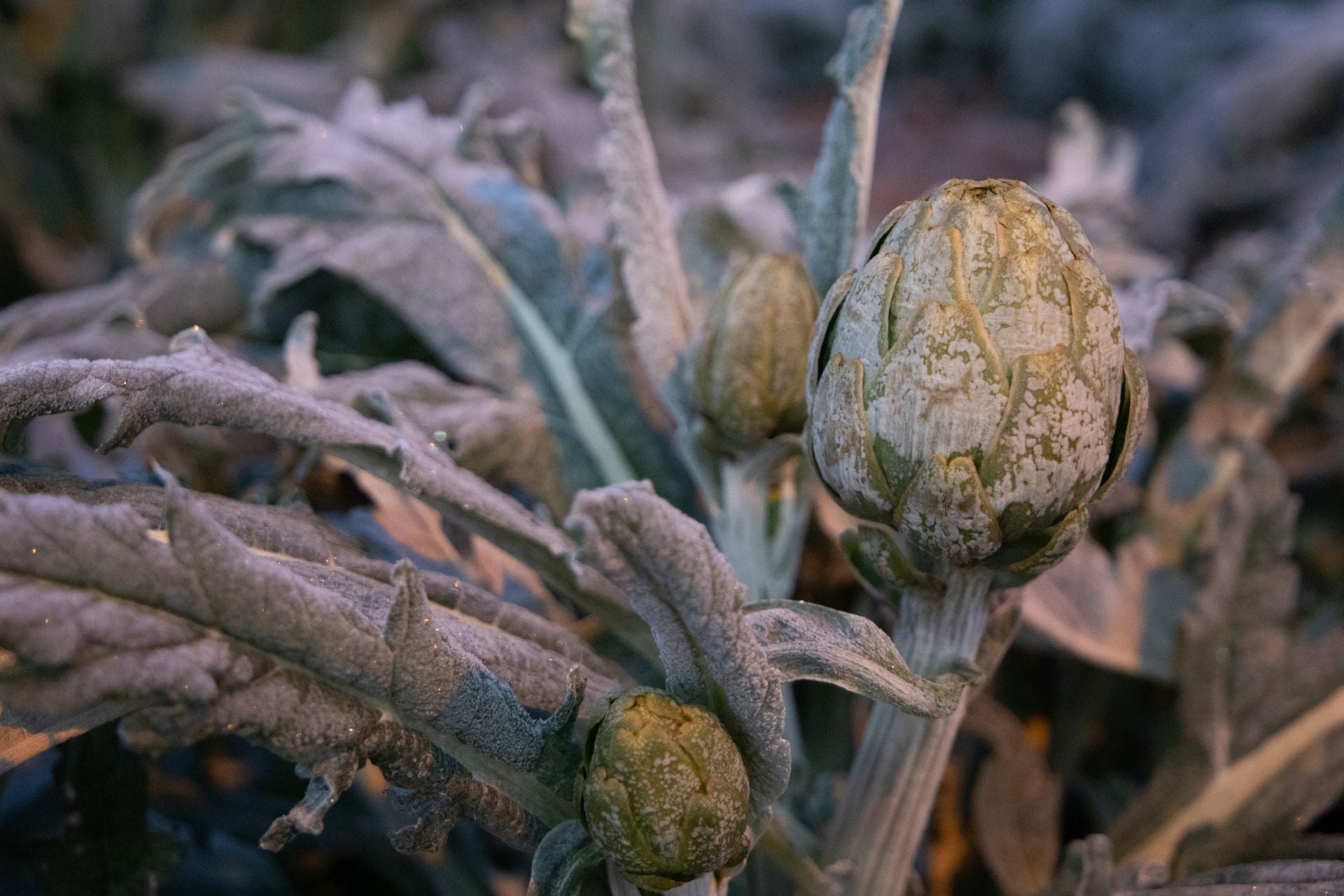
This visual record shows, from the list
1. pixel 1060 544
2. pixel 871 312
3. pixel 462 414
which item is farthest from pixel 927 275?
pixel 462 414

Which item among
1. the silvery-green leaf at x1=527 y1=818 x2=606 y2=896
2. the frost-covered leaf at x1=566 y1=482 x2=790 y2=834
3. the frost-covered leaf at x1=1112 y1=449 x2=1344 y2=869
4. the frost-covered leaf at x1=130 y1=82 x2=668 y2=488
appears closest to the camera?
the frost-covered leaf at x1=566 y1=482 x2=790 y2=834

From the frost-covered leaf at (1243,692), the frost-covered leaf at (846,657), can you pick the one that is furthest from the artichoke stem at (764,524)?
the frost-covered leaf at (1243,692)

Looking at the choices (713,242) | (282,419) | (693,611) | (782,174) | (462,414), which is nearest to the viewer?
(693,611)

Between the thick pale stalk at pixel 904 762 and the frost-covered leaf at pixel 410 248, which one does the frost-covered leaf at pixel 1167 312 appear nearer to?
the thick pale stalk at pixel 904 762

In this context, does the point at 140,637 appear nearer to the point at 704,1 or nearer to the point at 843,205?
the point at 843,205

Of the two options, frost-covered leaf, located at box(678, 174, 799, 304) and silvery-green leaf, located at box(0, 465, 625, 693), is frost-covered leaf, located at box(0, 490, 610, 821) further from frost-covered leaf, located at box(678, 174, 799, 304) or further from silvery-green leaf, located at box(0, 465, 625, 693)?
frost-covered leaf, located at box(678, 174, 799, 304)

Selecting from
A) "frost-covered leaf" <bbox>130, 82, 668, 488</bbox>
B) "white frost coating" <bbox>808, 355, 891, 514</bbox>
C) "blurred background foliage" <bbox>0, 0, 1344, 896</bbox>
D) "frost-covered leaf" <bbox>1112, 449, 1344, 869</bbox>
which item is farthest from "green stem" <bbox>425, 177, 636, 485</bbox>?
"frost-covered leaf" <bbox>1112, 449, 1344, 869</bbox>

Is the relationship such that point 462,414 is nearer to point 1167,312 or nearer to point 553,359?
point 553,359
